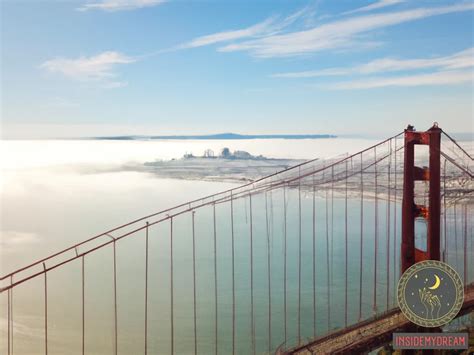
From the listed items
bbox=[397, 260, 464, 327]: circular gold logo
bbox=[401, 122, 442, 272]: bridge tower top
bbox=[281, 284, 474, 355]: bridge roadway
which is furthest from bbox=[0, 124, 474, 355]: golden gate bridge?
bbox=[397, 260, 464, 327]: circular gold logo

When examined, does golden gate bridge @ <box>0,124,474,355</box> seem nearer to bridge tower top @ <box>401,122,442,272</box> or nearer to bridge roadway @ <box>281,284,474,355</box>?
bridge roadway @ <box>281,284,474,355</box>

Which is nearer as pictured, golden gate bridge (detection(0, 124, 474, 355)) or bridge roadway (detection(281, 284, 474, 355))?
bridge roadway (detection(281, 284, 474, 355))

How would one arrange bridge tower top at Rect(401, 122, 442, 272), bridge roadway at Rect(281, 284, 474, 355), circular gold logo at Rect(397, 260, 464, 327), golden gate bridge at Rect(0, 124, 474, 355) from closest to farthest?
circular gold logo at Rect(397, 260, 464, 327), bridge tower top at Rect(401, 122, 442, 272), bridge roadway at Rect(281, 284, 474, 355), golden gate bridge at Rect(0, 124, 474, 355)

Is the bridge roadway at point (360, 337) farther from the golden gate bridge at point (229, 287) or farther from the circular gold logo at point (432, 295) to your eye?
the circular gold logo at point (432, 295)

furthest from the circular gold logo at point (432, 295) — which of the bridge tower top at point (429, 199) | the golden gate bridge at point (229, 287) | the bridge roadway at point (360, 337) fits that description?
the golden gate bridge at point (229, 287)

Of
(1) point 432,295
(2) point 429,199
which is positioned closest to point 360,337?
(1) point 432,295

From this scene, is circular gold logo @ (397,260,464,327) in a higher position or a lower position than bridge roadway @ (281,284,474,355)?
higher

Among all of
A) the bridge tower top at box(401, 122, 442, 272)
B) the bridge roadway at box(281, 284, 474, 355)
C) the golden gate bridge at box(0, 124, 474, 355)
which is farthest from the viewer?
the golden gate bridge at box(0, 124, 474, 355)
